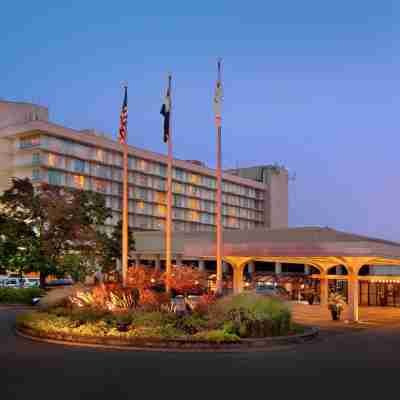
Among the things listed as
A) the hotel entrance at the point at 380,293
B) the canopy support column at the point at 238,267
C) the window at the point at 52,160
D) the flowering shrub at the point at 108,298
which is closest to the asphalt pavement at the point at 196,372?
the flowering shrub at the point at 108,298

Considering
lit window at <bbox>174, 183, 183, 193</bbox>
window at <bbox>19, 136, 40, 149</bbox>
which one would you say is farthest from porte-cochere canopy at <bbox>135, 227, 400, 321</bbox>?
lit window at <bbox>174, 183, 183, 193</bbox>

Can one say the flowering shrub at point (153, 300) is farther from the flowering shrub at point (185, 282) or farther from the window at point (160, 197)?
the window at point (160, 197)

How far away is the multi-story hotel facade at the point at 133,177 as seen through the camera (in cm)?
9331

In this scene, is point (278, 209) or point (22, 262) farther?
point (278, 209)

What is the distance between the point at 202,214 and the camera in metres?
126

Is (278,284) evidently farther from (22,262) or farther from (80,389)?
(80,389)

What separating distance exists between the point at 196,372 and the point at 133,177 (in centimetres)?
9309

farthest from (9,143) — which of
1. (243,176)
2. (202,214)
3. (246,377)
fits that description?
(246,377)

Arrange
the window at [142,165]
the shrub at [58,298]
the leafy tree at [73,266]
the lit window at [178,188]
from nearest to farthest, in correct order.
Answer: the shrub at [58,298]
the leafy tree at [73,266]
the window at [142,165]
the lit window at [178,188]

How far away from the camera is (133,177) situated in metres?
109

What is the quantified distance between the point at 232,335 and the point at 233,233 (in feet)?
134

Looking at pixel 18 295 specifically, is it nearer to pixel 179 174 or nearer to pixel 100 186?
pixel 100 186

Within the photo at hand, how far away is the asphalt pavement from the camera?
14.2m

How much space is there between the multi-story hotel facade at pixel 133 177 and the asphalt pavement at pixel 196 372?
72931mm
